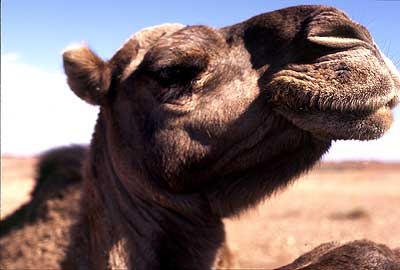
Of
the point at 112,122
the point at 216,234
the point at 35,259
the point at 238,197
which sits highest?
the point at 112,122

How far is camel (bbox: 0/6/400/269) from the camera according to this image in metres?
2.98

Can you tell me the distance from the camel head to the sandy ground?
33 centimetres

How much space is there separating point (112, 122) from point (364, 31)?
5.43 ft

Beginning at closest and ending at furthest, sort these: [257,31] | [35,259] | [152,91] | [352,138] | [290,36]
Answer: [352,138]
[290,36]
[257,31]
[152,91]
[35,259]

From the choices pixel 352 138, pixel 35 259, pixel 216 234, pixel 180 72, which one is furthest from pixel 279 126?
pixel 35 259

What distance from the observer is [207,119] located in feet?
11.3

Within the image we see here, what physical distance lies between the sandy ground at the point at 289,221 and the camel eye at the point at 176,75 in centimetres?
80

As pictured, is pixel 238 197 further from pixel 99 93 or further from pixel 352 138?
pixel 99 93

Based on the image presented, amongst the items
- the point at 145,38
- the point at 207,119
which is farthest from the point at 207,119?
the point at 145,38

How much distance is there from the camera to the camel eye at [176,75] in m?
3.52

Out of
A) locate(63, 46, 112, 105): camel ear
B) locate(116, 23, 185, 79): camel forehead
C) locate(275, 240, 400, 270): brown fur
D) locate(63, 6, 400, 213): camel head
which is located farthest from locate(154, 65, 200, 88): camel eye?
locate(275, 240, 400, 270): brown fur

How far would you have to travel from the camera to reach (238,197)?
11.6 feet

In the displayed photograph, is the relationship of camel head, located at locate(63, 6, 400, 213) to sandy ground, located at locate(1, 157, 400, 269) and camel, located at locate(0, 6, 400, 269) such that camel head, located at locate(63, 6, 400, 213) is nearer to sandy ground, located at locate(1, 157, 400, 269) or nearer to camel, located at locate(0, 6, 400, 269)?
camel, located at locate(0, 6, 400, 269)

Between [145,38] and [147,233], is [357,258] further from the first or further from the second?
[145,38]
